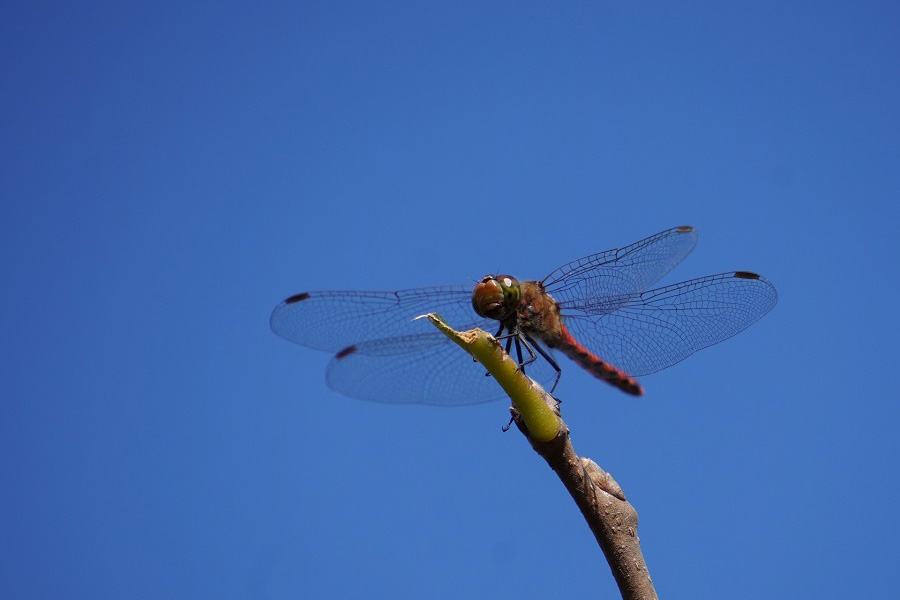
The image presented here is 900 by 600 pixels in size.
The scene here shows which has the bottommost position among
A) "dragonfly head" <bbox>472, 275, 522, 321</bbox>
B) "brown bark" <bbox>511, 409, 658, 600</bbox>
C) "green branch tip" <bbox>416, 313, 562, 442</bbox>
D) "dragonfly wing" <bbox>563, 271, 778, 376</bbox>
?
"brown bark" <bbox>511, 409, 658, 600</bbox>

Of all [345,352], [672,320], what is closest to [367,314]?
[345,352]

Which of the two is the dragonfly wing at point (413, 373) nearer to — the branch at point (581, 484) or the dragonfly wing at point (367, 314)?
the dragonfly wing at point (367, 314)

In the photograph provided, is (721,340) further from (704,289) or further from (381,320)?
(381,320)

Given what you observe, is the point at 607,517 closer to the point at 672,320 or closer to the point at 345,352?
the point at 672,320

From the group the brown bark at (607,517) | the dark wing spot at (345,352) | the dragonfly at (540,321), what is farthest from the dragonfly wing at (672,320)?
the brown bark at (607,517)

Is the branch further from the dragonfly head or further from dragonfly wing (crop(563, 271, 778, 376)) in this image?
dragonfly wing (crop(563, 271, 778, 376))

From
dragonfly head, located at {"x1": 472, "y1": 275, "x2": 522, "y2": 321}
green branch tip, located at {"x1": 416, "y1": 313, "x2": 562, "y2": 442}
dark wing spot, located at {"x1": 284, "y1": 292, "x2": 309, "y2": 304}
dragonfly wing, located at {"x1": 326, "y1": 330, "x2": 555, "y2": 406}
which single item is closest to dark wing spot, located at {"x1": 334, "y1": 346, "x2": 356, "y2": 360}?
dragonfly wing, located at {"x1": 326, "y1": 330, "x2": 555, "y2": 406}
